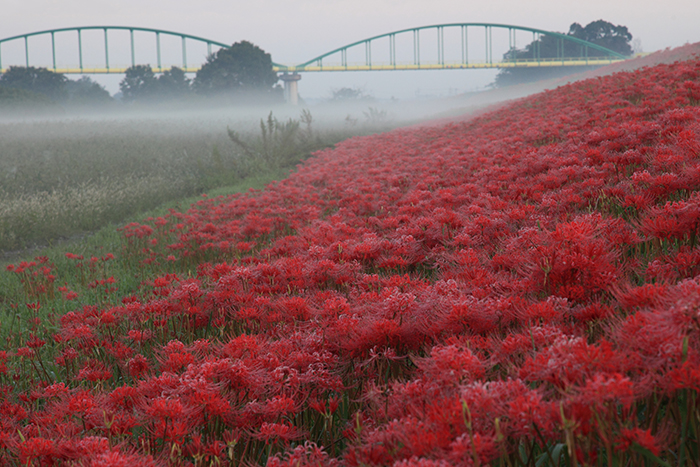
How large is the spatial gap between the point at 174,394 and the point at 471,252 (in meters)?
1.88

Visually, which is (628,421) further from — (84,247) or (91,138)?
(91,138)

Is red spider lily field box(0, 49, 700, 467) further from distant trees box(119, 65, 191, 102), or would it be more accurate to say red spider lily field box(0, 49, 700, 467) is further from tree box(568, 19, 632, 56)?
tree box(568, 19, 632, 56)

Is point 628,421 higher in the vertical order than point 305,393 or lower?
higher

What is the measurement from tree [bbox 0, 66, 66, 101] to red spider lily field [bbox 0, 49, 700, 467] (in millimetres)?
56762

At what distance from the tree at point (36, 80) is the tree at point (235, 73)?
15252mm

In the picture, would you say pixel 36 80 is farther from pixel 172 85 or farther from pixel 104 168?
pixel 104 168

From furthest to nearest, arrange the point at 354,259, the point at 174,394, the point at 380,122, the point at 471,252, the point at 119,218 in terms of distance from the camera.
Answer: the point at 380,122, the point at 119,218, the point at 354,259, the point at 471,252, the point at 174,394

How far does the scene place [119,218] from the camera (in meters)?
10.6

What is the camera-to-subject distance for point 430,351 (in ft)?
5.55

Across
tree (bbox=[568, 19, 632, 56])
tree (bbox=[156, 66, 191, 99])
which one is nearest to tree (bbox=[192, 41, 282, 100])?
tree (bbox=[156, 66, 191, 99])

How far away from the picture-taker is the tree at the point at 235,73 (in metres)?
49.6

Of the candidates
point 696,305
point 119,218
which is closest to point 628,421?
point 696,305

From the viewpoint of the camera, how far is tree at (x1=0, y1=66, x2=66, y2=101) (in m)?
49.3

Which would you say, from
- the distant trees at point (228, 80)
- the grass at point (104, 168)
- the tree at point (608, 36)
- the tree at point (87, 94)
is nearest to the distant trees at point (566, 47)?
the tree at point (608, 36)
